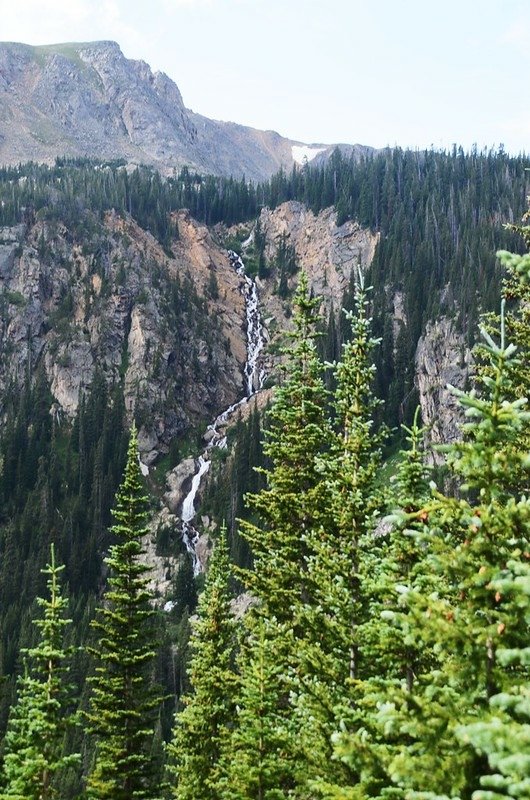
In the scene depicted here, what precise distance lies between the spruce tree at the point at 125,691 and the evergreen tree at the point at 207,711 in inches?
54.2

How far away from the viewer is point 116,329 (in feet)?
572

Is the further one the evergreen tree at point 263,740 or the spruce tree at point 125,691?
the spruce tree at point 125,691

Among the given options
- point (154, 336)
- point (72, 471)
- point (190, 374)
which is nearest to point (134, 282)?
point (154, 336)

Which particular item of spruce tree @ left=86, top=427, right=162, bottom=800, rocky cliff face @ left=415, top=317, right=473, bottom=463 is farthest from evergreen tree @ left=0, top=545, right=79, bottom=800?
rocky cliff face @ left=415, top=317, right=473, bottom=463

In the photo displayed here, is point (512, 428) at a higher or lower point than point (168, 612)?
higher

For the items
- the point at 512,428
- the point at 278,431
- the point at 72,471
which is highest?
the point at 512,428

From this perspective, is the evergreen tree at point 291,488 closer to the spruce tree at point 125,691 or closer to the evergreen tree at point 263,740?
the evergreen tree at point 263,740

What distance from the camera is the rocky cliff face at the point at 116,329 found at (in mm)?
165250

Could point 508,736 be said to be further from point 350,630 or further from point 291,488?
point 291,488

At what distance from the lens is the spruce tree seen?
76.4ft

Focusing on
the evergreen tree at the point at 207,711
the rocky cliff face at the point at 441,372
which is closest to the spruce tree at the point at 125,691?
the evergreen tree at the point at 207,711

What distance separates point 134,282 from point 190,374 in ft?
107

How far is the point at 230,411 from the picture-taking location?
167 metres

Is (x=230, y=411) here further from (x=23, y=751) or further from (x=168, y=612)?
(x=23, y=751)
